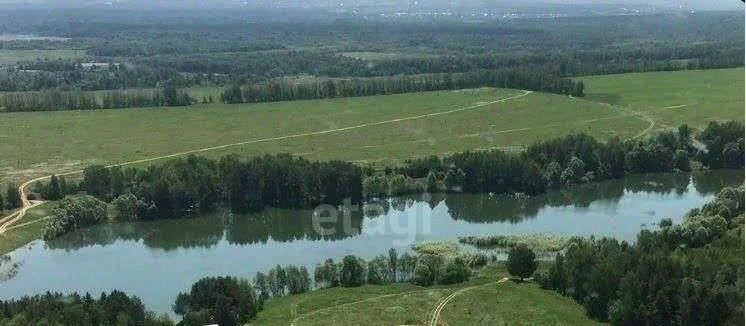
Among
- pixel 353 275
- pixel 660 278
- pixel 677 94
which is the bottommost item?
pixel 353 275

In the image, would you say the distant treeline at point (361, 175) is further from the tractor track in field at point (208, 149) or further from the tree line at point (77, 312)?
the tree line at point (77, 312)

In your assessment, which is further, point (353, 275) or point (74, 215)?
point (74, 215)

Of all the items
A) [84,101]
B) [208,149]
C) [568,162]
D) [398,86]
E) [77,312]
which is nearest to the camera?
[77,312]

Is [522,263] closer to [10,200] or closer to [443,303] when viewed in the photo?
[443,303]

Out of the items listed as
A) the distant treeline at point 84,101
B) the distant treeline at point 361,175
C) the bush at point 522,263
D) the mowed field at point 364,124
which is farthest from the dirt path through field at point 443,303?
the distant treeline at point 84,101

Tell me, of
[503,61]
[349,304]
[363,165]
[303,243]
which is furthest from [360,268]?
[503,61]

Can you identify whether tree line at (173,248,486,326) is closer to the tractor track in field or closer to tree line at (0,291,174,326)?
tree line at (0,291,174,326)

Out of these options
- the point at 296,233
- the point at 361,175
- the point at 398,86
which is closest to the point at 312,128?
the point at 398,86

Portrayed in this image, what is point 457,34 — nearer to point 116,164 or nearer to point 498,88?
point 498,88
